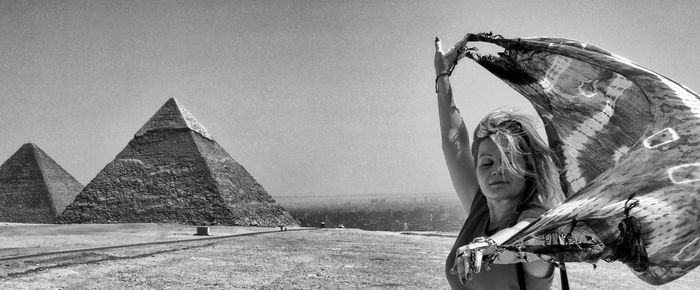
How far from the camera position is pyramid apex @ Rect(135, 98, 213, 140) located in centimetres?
5838

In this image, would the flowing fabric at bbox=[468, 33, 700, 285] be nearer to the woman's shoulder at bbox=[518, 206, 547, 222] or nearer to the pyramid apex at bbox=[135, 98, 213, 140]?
the woman's shoulder at bbox=[518, 206, 547, 222]

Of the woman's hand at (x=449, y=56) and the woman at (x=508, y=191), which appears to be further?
the woman's hand at (x=449, y=56)

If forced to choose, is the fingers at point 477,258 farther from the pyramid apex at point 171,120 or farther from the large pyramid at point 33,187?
the large pyramid at point 33,187

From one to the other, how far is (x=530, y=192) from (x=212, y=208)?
49256 mm

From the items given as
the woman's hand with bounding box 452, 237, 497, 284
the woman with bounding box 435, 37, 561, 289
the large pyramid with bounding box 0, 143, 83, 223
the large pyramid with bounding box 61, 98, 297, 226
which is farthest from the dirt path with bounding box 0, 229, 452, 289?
the large pyramid with bounding box 0, 143, 83, 223

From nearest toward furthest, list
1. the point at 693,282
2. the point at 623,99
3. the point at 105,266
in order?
the point at 623,99 < the point at 693,282 < the point at 105,266

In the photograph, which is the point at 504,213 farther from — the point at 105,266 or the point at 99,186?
the point at 99,186

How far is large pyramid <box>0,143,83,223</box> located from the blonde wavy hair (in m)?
60.9

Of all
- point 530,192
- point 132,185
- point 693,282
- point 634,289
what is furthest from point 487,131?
point 132,185

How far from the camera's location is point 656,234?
3.05 feet

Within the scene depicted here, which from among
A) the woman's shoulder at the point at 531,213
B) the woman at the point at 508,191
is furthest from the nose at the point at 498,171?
the woman's shoulder at the point at 531,213

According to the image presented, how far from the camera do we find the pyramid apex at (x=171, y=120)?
58.4 meters

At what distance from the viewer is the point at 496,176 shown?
133 cm

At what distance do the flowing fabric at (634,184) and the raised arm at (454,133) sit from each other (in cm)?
41
